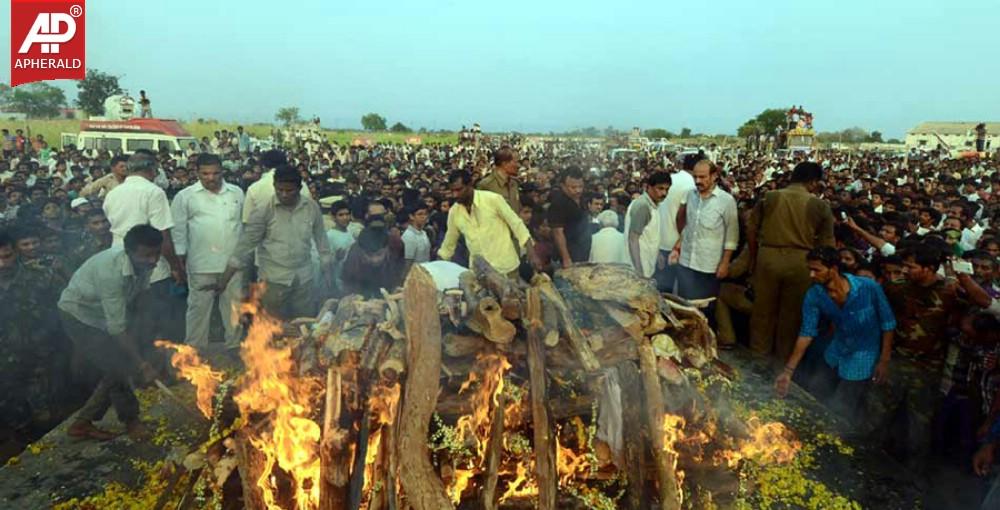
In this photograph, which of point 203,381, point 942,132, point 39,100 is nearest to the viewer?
point 203,381

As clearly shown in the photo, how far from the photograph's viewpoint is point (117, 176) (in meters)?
10.1

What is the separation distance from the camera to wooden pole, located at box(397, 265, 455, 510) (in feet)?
10.00

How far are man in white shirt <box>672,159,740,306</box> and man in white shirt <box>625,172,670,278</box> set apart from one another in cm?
37

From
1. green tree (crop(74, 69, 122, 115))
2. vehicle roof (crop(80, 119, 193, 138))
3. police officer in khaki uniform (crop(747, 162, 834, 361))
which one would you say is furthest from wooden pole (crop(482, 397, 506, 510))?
green tree (crop(74, 69, 122, 115))

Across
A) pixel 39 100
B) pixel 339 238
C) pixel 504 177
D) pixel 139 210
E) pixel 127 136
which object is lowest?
pixel 339 238

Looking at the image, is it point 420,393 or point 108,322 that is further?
point 108,322

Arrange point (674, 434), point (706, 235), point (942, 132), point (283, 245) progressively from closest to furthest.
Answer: point (674, 434) < point (283, 245) < point (706, 235) < point (942, 132)

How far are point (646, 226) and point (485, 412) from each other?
4.45 metres

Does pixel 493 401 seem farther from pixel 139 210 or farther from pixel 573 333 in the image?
pixel 139 210

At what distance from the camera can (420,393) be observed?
10.5ft

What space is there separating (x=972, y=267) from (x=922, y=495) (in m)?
2.13

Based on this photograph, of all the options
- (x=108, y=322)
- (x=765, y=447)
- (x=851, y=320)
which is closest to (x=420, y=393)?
(x=765, y=447)

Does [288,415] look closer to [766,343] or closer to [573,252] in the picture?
[573,252]

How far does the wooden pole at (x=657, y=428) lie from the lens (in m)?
3.18
